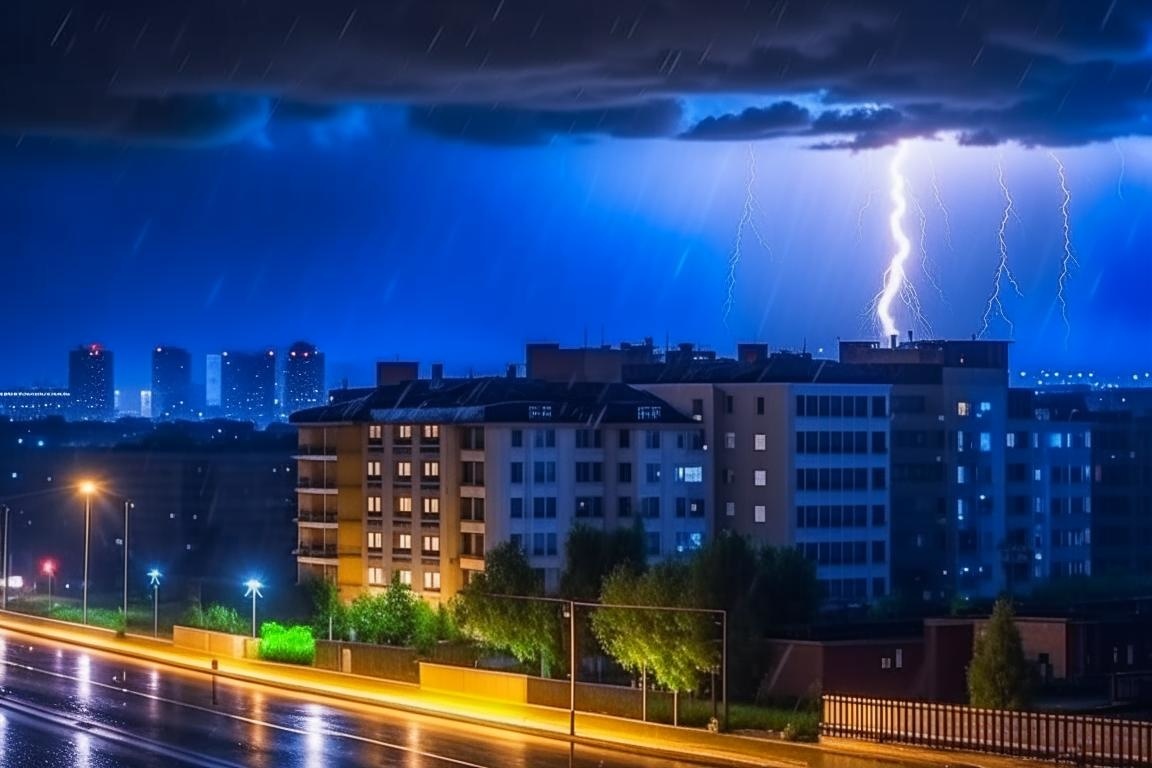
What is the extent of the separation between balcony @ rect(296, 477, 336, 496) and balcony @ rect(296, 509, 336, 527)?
0.93 metres

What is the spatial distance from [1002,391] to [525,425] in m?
33.6

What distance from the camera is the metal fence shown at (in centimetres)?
3709

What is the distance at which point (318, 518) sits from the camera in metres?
93.0

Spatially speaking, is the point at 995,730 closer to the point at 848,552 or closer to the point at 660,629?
the point at 660,629

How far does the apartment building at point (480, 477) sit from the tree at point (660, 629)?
26.2 meters

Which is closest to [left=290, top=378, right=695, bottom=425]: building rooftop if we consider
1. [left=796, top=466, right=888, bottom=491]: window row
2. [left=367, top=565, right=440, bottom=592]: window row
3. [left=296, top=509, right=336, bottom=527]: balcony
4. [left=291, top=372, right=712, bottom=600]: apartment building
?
[left=291, top=372, right=712, bottom=600]: apartment building

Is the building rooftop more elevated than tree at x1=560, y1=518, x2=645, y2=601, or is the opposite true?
the building rooftop

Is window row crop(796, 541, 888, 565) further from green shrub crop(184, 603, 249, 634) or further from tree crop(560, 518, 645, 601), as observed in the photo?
green shrub crop(184, 603, 249, 634)

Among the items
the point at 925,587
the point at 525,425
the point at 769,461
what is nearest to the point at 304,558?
the point at 525,425

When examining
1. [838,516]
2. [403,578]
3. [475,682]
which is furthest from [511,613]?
[838,516]

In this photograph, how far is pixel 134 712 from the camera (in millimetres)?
51469

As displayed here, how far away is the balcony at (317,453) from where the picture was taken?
3647 inches

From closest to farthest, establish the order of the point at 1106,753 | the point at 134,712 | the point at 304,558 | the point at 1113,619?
the point at 1106,753, the point at 134,712, the point at 1113,619, the point at 304,558

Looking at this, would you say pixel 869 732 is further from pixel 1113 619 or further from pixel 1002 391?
pixel 1002 391
